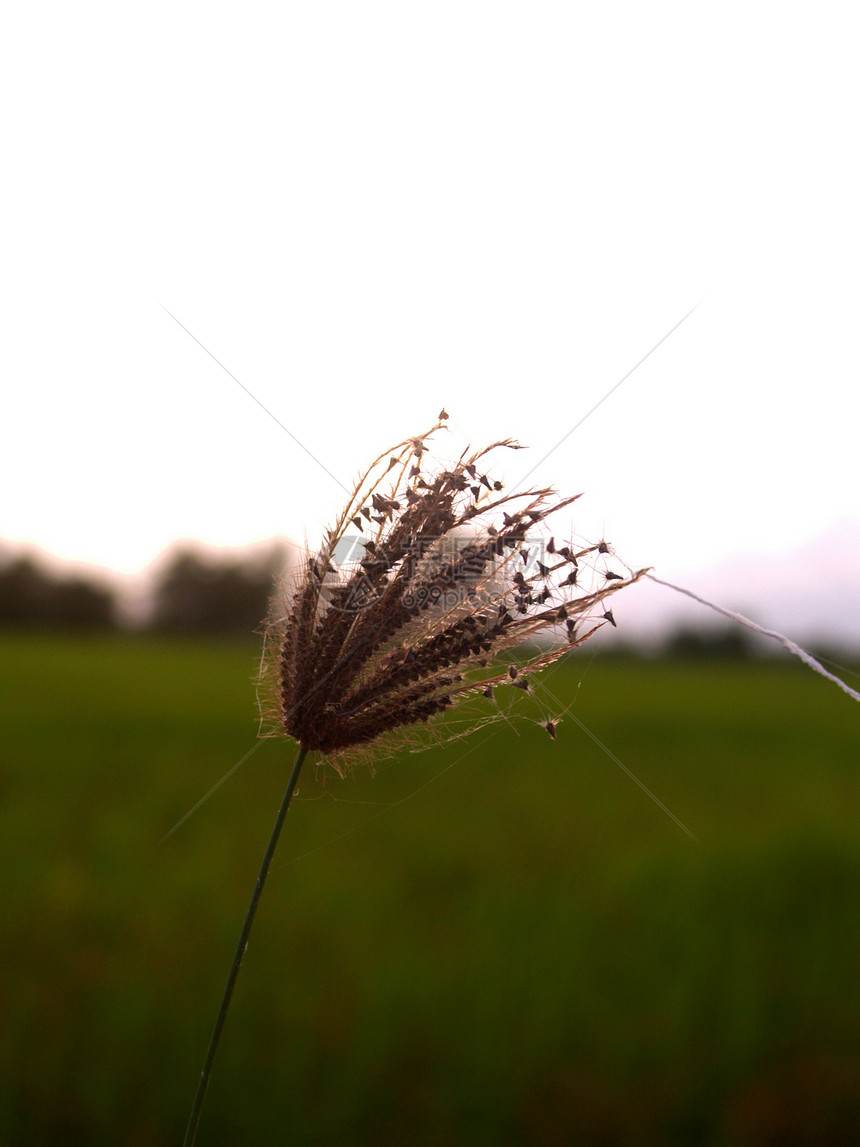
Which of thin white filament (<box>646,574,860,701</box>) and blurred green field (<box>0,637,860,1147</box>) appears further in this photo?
blurred green field (<box>0,637,860,1147</box>)

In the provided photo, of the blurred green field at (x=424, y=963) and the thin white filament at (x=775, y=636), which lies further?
the blurred green field at (x=424, y=963)

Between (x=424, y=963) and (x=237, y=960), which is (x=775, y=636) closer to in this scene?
(x=237, y=960)

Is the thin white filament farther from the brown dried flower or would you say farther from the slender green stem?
the slender green stem

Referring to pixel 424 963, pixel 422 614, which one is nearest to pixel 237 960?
pixel 422 614

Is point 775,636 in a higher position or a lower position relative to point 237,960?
higher

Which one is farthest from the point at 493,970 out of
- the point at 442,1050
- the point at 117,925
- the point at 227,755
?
the point at 227,755

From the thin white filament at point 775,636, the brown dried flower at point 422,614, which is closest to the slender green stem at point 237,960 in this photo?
the brown dried flower at point 422,614

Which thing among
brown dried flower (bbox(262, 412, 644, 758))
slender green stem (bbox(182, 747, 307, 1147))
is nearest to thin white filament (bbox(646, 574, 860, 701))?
brown dried flower (bbox(262, 412, 644, 758))

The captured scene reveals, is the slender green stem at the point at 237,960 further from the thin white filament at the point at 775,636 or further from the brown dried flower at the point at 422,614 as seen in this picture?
the thin white filament at the point at 775,636

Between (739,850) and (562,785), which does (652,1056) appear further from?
(562,785)
